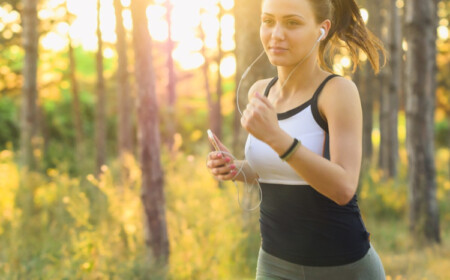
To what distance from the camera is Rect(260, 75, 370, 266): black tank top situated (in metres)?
2.10

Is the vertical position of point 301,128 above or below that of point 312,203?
above

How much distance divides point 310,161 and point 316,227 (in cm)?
38

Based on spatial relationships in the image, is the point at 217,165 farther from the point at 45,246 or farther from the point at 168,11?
the point at 168,11

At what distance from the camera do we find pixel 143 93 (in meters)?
5.90

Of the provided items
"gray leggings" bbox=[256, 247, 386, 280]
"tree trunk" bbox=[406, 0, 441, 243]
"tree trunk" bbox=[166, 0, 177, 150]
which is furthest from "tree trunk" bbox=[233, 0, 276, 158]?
"tree trunk" bbox=[166, 0, 177, 150]

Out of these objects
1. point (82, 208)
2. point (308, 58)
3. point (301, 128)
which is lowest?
point (82, 208)

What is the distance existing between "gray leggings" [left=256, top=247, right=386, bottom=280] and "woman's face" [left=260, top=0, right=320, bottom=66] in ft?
2.67

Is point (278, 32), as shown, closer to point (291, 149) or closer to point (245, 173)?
point (291, 149)

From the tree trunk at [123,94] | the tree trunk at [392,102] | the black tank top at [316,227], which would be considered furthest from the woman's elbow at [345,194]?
the tree trunk at [392,102]

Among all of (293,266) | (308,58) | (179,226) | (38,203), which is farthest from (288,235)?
(38,203)

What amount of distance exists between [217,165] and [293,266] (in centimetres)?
53

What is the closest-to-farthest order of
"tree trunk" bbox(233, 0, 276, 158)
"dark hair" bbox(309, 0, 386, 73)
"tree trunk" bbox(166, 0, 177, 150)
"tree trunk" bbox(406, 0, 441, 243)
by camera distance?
"dark hair" bbox(309, 0, 386, 73) → "tree trunk" bbox(233, 0, 276, 158) → "tree trunk" bbox(406, 0, 441, 243) → "tree trunk" bbox(166, 0, 177, 150)

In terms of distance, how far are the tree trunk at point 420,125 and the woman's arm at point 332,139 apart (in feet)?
21.3

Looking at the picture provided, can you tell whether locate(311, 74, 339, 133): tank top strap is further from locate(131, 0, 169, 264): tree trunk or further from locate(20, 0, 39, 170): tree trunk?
locate(20, 0, 39, 170): tree trunk
